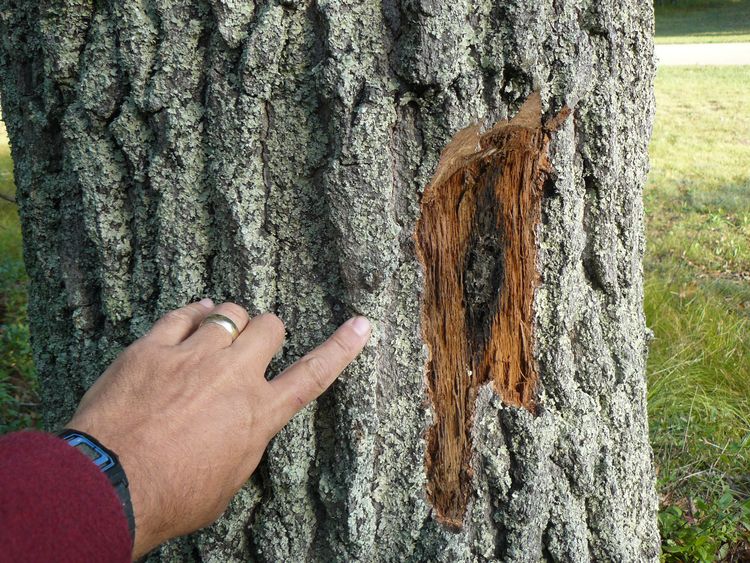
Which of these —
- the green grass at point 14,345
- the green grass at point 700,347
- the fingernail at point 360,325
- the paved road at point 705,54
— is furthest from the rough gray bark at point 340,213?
the paved road at point 705,54

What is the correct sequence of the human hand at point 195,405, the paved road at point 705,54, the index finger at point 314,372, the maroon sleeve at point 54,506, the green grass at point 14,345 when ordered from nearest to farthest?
the maroon sleeve at point 54,506 < the human hand at point 195,405 < the index finger at point 314,372 < the green grass at point 14,345 < the paved road at point 705,54

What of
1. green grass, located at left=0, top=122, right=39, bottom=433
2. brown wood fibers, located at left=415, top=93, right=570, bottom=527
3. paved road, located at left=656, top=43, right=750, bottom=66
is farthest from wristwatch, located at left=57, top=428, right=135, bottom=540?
paved road, located at left=656, top=43, right=750, bottom=66

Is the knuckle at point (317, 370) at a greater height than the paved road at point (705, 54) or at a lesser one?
greater

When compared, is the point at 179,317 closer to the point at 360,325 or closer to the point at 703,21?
the point at 360,325

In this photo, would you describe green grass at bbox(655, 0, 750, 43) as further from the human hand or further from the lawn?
the human hand

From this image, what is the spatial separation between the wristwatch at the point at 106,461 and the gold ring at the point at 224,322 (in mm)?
312

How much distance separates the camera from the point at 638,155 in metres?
1.63

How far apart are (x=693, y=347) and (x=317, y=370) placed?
9.14 feet

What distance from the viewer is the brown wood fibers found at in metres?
1.44

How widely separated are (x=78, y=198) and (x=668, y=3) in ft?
121

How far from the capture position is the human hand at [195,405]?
44.6 inches

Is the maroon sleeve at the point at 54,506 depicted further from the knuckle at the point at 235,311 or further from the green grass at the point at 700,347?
the green grass at the point at 700,347

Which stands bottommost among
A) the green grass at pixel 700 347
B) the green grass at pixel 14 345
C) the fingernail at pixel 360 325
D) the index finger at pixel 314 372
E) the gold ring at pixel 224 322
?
the green grass at pixel 700 347

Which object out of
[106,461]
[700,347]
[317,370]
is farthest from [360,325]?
[700,347]
